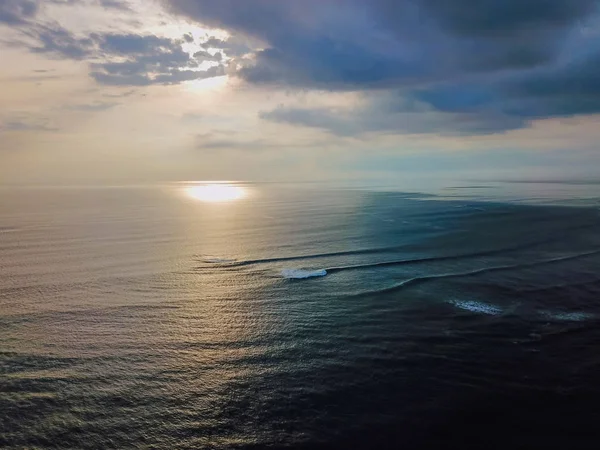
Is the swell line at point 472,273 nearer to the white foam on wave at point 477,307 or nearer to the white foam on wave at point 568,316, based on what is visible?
the white foam on wave at point 477,307

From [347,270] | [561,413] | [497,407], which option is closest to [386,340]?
[497,407]

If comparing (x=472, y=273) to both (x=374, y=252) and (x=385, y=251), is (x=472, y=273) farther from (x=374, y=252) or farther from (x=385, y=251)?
(x=374, y=252)

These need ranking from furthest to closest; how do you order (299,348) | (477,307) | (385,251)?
1. (385,251)
2. (477,307)
3. (299,348)

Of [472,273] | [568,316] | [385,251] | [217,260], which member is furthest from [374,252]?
[568,316]

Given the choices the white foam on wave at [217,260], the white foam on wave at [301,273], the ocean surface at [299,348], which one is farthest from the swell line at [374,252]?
the white foam on wave at [301,273]

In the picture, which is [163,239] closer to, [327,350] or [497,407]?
[327,350]

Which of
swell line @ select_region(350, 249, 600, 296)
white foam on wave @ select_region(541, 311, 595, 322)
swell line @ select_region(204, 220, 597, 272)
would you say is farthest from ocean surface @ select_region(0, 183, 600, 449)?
swell line @ select_region(204, 220, 597, 272)
